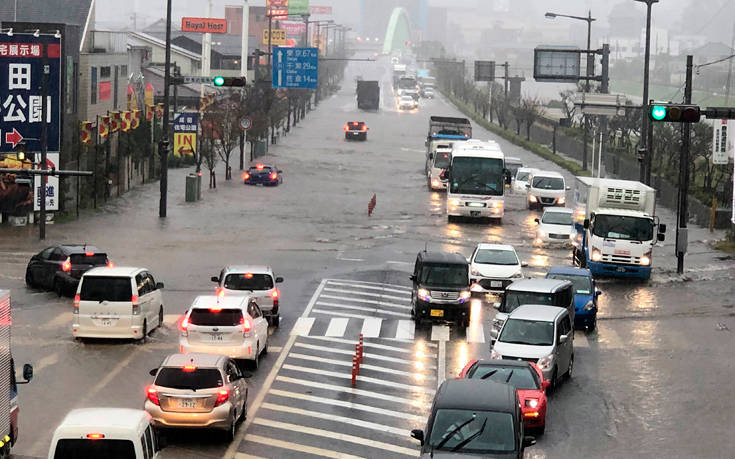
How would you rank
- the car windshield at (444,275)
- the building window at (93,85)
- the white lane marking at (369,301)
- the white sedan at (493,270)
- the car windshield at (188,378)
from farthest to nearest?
the building window at (93,85), the white sedan at (493,270), the white lane marking at (369,301), the car windshield at (444,275), the car windshield at (188,378)

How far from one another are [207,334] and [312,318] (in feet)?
28.4

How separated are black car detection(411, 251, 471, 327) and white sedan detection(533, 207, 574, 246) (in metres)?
18.0

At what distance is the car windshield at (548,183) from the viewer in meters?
69.4

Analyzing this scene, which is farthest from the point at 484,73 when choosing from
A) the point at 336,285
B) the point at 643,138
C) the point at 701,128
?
the point at 336,285

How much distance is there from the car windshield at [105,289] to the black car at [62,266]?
7656 mm

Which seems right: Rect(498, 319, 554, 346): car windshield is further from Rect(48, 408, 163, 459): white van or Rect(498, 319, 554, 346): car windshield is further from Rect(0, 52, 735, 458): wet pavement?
Rect(48, 408, 163, 459): white van

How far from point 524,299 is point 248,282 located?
7.51 meters

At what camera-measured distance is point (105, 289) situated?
107 ft

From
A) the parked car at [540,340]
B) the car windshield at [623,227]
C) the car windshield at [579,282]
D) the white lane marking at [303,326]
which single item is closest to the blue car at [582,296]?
the car windshield at [579,282]

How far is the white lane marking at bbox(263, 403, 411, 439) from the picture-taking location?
25062mm

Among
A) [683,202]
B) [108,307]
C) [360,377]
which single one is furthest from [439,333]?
[683,202]

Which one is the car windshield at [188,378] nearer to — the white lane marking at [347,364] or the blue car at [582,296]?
the white lane marking at [347,364]

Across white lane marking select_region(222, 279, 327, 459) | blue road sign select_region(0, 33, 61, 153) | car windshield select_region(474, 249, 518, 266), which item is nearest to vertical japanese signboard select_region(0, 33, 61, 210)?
blue road sign select_region(0, 33, 61, 153)

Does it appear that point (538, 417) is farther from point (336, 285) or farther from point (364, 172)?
point (364, 172)
